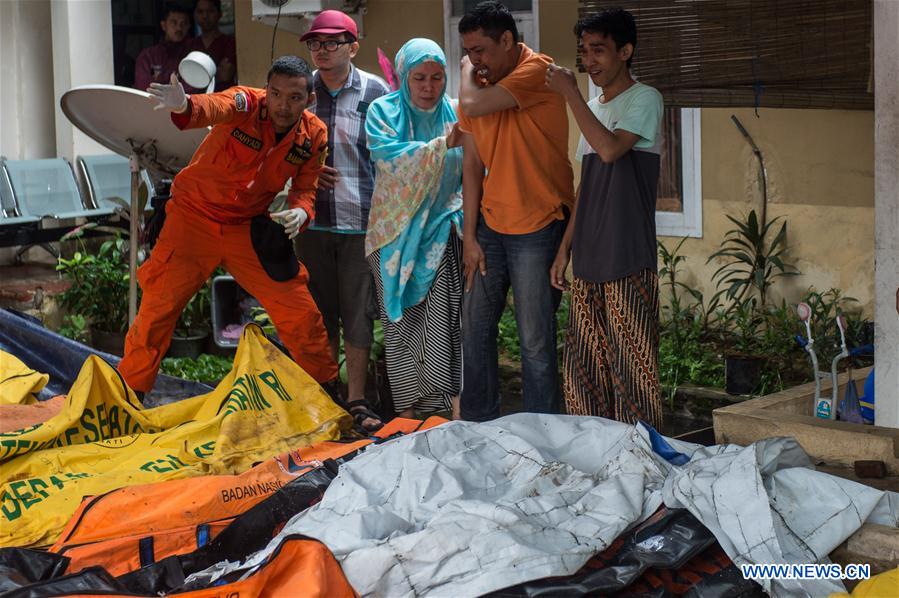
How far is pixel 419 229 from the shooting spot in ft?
16.5

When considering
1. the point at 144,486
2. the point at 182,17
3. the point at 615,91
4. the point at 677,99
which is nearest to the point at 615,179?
the point at 615,91

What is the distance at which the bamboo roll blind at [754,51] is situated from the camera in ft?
16.4

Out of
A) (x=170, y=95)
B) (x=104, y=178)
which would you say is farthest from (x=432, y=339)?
(x=104, y=178)

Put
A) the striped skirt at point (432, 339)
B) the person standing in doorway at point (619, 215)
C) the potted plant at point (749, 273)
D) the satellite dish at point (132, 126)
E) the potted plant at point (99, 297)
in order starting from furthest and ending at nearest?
the potted plant at point (99, 297)
the potted plant at point (749, 273)
the satellite dish at point (132, 126)
the striped skirt at point (432, 339)
the person standing in doorway at point (619, 215)

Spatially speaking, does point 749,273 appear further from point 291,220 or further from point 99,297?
point 99,297

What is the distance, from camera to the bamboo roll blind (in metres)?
5.01

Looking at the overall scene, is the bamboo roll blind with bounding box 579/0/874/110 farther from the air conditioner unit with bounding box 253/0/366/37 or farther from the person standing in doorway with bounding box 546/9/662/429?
the air conditioner unit with bounding box 253/0/366/37

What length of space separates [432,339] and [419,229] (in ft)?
1.67

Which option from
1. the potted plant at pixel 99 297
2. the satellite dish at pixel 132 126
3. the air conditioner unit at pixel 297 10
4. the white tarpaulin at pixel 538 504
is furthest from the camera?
the potted plant at pixel 99 297

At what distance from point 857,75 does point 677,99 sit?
80cm

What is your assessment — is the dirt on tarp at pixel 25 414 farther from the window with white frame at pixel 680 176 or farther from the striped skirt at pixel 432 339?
the window with white frame at pixel 680 176

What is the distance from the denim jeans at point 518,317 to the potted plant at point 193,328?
307 cm

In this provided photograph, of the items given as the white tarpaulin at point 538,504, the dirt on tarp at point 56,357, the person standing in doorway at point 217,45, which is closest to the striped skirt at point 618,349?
the white tarpaulin at point 538,504

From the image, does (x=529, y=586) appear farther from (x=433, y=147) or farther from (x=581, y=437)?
(x=433, y=147)
